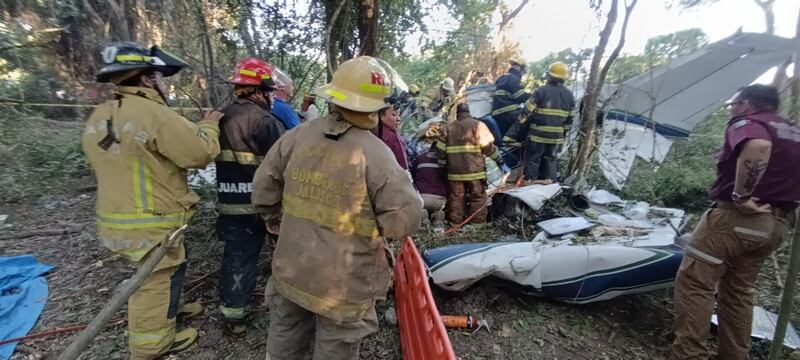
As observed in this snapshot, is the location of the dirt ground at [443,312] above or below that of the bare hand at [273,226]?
below

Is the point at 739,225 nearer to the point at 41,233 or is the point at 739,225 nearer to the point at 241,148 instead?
the point at 241,148

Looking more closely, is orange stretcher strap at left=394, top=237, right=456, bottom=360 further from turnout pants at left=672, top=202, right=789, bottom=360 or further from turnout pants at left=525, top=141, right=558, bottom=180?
turnout pants at left=525, top=141, right=558, bottom=180

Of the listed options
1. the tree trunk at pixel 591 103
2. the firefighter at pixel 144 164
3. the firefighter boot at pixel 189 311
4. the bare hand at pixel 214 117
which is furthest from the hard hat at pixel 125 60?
the tree trunk at pixel 591 103

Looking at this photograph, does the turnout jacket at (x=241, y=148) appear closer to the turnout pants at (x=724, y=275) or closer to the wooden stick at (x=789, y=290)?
the wooden stick at (x=789, y=290)

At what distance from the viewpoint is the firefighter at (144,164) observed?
213 cm

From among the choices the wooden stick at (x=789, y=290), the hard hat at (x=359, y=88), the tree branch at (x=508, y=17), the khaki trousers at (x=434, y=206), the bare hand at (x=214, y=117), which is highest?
the tree branch at (x=508, y=17)

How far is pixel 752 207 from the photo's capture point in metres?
2.32

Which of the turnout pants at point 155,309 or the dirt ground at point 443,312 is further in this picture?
the dirt ground at point 443,312

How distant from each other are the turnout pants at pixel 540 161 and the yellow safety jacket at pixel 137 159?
4.50 m

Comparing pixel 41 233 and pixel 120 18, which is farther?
pixel 120 18

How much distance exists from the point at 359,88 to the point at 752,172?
2331mm

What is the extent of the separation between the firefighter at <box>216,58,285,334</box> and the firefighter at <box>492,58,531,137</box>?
4869mm

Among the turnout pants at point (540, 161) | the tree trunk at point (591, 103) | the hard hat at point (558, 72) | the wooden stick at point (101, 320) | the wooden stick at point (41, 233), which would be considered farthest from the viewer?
the turnout pants at point (540, 161)

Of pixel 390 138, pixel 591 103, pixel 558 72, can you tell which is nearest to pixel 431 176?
pixel 390 138
